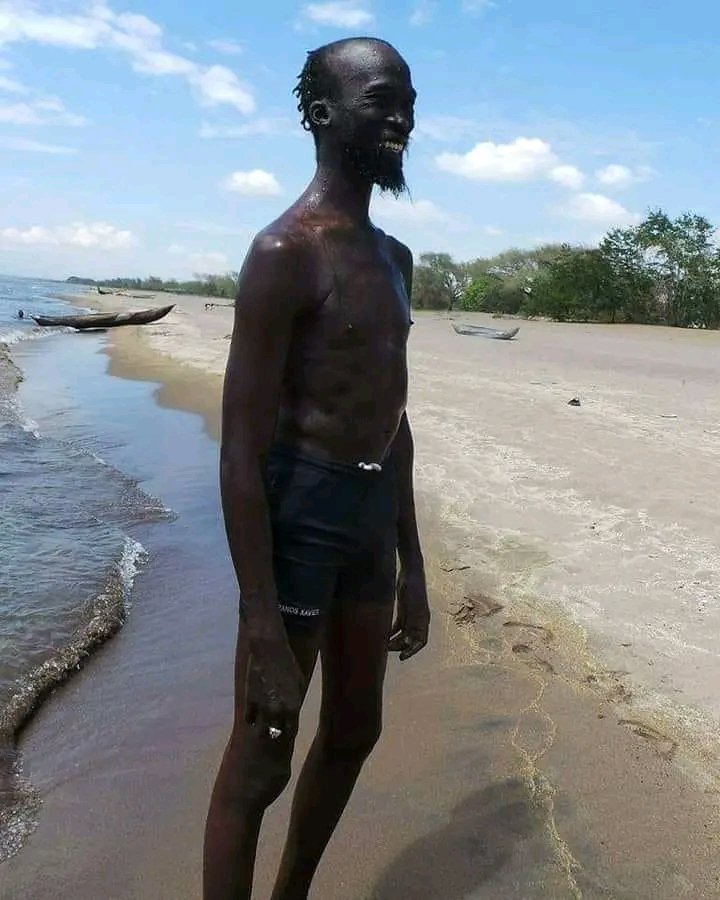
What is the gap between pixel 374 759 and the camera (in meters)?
3.21

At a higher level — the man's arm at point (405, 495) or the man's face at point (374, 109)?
the man's face at point (374, 109)

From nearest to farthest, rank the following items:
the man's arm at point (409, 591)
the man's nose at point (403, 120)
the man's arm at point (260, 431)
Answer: the man's arm at point (260, 431)
the man's nose at point (403, 120)
the man's arm at point (409, 591)

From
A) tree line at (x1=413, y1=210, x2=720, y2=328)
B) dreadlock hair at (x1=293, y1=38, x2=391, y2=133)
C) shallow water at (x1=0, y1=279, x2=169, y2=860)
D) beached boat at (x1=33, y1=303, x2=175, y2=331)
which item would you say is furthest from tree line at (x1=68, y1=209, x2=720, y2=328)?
dreadlock hair at (x1=293, y1=38, x2=391, y2=133)

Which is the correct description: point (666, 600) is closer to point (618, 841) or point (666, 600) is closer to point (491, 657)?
point (491, 657)

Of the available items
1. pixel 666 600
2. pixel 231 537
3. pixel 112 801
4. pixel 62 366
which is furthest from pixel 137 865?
pixel 62 366

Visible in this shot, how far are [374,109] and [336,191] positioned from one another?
19cm

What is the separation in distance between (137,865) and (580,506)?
14.1 feet

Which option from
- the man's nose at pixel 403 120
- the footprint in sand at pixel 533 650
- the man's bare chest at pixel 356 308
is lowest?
the footprint in sand at pixel 533 650

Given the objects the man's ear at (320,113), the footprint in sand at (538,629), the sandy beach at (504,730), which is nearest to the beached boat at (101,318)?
the sandy beach at (504,730)

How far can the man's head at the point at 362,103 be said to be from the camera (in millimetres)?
1838

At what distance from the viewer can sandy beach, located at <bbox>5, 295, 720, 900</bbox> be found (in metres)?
2.61

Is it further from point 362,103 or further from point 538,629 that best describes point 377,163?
point 538,629

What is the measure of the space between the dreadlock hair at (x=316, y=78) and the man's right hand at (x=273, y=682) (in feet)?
3.67

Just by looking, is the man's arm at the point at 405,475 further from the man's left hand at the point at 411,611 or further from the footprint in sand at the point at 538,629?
the footprint in sand at the point at 538,629
